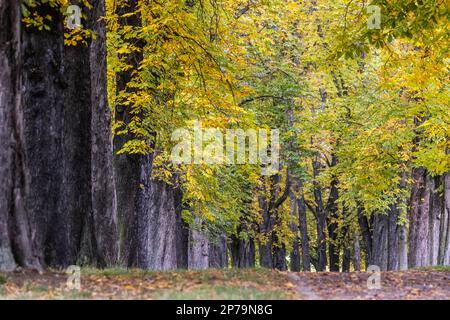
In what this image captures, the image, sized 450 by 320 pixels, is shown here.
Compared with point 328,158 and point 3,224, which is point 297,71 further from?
point 3,224

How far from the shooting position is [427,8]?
1401 centimetres

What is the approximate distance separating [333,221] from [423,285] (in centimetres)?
2925

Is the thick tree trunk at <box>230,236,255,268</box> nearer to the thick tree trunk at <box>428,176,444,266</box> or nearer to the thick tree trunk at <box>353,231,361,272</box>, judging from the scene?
the thick tree trunk at <box>353,231,361,272</box>

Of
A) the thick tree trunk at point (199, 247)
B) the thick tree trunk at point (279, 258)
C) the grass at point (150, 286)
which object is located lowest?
the thick tree trunk at point (279, 258)

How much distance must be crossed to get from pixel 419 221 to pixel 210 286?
1753 centimetres

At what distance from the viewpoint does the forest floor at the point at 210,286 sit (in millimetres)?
9242

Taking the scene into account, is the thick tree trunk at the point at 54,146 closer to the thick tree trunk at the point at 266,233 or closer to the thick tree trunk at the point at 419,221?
the thick tree trunk at the point at 419,221

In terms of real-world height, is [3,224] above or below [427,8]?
below

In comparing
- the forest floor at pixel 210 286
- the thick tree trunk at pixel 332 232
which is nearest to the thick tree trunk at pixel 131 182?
the forest floor at pixel 210 286

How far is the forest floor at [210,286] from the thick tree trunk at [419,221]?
1323cm

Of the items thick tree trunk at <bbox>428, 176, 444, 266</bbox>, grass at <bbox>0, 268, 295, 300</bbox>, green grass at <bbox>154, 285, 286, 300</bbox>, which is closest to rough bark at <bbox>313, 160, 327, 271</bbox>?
thick tree trunk at <bbox>428, 176, 444, 266</bbox>

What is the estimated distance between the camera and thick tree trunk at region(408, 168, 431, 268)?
26.0m

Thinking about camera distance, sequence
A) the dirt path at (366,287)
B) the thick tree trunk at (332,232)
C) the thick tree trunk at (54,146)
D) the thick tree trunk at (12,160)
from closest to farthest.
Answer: the dirt path at (366,287), the thick tree trunk at (12,160), the thick tree trunk at (54,146), the thick tree trunk at (332,232)

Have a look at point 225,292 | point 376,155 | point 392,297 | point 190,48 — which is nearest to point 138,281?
point 225,292
